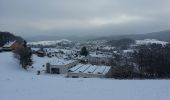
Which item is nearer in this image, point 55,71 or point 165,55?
point 165,55

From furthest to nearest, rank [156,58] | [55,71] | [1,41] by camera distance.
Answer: [1,41]
[55,71]
[156,58]

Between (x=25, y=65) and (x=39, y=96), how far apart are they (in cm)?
2593

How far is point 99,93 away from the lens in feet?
41.6

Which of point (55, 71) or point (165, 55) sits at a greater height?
point (165, 55)

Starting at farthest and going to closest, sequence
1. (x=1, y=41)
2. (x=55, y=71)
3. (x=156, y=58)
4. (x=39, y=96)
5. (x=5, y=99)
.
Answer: (x=1, y=41) → (x=55, y=71) → (x=156, y=58) → (x=39, y=96) → (x=5, y=99)

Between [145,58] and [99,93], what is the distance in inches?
1011

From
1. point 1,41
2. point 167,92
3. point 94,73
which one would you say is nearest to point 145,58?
point 94,73

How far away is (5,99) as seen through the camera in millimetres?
11102

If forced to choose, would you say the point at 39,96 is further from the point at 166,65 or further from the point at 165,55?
the point at 165,55

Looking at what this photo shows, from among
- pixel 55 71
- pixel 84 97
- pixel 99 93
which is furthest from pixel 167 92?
pixel 55 71

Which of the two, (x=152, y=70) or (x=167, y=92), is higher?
(x=167, y=92)

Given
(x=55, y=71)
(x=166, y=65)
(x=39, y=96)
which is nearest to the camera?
(x=39, y=96)

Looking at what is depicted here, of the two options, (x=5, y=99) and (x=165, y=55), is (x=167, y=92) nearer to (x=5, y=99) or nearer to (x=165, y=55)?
(x=5, y=99)

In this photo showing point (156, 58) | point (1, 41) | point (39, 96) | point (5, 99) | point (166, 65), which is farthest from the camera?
point (1, 41)
